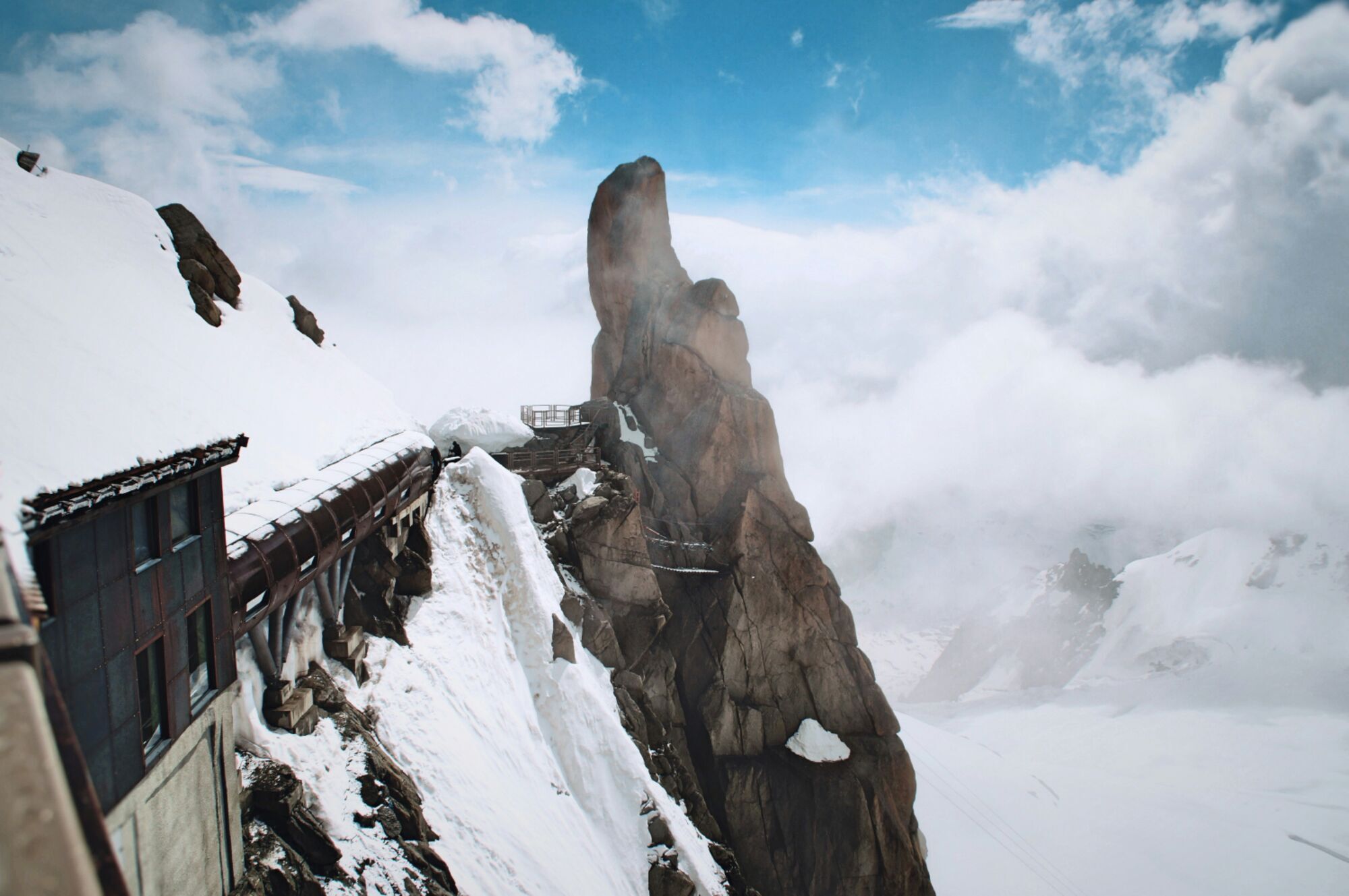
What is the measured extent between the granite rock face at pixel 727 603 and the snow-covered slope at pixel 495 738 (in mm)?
4073

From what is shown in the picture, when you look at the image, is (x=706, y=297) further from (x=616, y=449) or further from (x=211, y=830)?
(x=211, y=830)

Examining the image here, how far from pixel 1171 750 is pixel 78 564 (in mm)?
142356

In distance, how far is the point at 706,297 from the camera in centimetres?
3722

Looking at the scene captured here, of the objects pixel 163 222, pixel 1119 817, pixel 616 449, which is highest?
pixel 163 222

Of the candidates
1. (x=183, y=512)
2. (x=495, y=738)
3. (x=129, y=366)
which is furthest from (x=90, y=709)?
(x=495, y=738)

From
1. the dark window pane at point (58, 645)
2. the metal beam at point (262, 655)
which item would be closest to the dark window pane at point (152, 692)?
the dark window pane at point (58, 645)

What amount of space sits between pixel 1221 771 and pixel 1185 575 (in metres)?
113

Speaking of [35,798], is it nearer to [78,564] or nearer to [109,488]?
[109,488]

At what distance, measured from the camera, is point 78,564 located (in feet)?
20.2

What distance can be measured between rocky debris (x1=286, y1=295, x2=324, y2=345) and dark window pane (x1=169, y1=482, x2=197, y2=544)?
14164mm

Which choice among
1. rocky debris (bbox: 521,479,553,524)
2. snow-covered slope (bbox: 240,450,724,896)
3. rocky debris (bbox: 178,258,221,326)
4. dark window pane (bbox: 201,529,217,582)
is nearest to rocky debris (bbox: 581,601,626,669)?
snow-covered slope (bbox: 240,450,724,896)

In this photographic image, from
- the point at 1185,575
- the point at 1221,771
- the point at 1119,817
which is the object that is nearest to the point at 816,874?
the point at 1119,817

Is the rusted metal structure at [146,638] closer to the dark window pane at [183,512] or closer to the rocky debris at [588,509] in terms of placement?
the dark window pane at [183,512]

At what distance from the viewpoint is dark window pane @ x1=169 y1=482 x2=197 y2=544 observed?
7.80 meters
